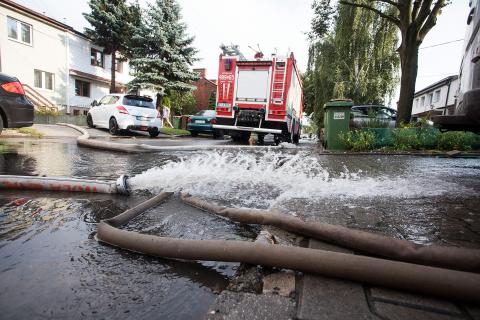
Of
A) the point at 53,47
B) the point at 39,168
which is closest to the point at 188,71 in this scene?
the point at 53,47

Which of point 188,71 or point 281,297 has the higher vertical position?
point 188,71

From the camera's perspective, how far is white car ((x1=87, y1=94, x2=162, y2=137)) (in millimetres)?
11586

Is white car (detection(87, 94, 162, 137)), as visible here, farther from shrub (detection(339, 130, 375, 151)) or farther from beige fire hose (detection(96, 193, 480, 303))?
A: beige fire hose (detection(96, 193, 480, 303))

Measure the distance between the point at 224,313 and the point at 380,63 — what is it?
22.1 meters

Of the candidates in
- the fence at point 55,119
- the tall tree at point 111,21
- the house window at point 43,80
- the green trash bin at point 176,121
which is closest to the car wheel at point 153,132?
the fence at point 55,119

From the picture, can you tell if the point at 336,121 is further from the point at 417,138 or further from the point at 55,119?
the point at 55,119

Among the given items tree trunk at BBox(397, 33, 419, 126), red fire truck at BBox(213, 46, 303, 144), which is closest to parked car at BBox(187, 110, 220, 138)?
red fire truck at BBox(213, 46, 303, 144)

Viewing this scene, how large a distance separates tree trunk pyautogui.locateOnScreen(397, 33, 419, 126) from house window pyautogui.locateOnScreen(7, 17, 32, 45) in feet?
79.2

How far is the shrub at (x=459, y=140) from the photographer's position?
7.55 m

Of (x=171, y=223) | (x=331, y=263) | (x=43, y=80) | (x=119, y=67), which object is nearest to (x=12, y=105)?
(x=171, y=223)

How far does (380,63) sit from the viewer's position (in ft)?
64.0

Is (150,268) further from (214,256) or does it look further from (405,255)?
(405,255)

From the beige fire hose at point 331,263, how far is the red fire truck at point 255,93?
369 inches

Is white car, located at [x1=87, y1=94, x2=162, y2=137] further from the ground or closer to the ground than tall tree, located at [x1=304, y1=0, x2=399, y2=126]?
closer to the ground
